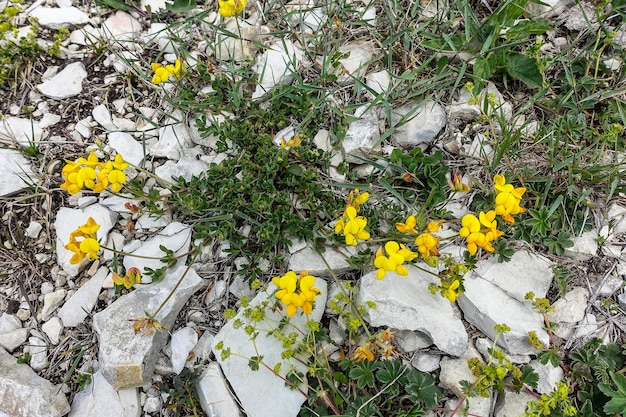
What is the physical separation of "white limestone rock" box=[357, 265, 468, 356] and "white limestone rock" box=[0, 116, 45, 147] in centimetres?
269

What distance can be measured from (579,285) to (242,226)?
2175 mm

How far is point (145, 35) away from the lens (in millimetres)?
4273

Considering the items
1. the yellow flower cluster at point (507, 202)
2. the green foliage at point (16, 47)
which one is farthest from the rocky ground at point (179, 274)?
the yellow flower cluster at point (507, 202)

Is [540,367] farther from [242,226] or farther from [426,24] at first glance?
[426,24]

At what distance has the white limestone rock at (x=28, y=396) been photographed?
9.68 feet

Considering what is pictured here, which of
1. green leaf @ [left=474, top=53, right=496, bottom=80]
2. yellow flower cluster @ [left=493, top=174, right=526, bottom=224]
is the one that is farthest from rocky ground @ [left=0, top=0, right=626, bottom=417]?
yellow flower cluster @ [left=493, top=174, right=526, bottom=224]

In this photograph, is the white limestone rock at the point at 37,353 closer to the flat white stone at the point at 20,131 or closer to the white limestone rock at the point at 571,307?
the flat white stone at the point at 20,131

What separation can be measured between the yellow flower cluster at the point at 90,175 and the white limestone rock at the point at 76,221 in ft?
1.42

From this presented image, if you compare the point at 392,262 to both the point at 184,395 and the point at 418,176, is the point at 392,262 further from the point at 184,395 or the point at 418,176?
the point at 184,395

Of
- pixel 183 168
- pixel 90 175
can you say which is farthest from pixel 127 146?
pixel 90 175

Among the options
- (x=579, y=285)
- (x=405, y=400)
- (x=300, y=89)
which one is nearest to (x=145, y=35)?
(x=300, y=89)

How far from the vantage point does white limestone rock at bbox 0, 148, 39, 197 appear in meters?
3.64

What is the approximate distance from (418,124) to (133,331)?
7.66 ft

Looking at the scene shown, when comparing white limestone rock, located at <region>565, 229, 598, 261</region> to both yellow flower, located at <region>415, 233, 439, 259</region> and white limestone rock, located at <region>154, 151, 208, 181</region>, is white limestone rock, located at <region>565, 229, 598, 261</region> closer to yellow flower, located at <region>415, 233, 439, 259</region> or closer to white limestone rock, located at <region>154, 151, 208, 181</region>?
yellow flower, located at <region>415, 233, 439, 259</region>
